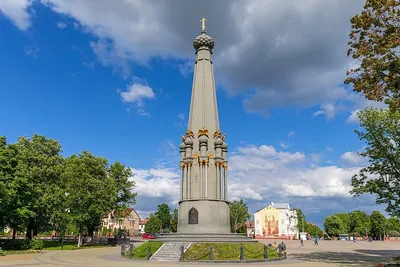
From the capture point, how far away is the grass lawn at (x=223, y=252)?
21.2m

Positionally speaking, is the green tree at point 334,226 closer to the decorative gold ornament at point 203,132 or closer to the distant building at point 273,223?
the distant building at point 273,223

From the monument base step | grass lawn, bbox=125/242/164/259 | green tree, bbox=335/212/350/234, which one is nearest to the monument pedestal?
the monument base step

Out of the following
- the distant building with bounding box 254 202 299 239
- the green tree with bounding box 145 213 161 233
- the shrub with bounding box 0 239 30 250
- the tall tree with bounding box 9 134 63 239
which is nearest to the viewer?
the shrub with bounding box 0 239 30 250

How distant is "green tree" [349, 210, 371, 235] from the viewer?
10212 cm

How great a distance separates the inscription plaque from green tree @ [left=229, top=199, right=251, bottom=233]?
1988 inches

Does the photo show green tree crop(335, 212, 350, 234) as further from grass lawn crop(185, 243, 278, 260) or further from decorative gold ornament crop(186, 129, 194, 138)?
grass lawn crop(185, 243, 278, 260)

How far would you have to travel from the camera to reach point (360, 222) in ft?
342

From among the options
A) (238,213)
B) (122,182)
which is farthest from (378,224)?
(122,182)

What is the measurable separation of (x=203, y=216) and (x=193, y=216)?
0.88 m

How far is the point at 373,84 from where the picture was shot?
1828 centimetres

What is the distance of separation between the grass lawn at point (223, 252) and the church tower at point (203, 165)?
386cm

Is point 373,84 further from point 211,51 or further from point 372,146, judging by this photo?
point 211,51

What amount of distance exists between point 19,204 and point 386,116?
33903 millimetres

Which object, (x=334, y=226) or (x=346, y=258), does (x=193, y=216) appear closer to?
(x=346, y=258)
